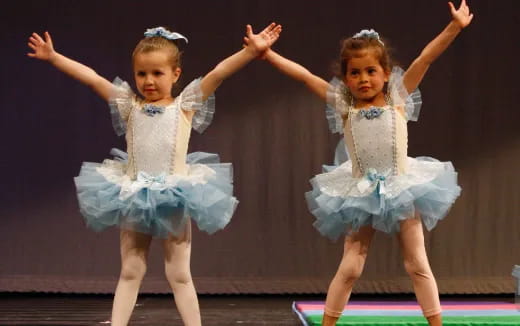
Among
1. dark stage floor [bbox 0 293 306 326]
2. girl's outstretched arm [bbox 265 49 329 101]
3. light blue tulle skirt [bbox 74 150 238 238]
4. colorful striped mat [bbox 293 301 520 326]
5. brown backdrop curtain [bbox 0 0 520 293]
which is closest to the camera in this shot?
light blue tulle skirt [bbox 74 150 238 238]

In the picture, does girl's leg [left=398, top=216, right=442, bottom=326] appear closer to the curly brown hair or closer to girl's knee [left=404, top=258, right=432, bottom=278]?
girl's knee [left=404, top=258, right=432, bottom=278]

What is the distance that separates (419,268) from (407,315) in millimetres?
767

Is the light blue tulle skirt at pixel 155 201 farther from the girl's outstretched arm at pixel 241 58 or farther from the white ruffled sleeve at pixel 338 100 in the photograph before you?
the white ruffled sleeve at pixel 338 100

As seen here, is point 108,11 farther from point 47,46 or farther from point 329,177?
point 329,177

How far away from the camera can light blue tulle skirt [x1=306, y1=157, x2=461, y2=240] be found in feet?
8.94

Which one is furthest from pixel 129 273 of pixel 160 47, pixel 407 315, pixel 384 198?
pixel 407 315

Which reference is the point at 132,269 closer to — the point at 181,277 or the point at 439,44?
the point at 181,277

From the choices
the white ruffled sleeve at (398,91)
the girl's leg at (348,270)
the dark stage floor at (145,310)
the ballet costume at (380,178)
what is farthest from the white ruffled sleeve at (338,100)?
the dark stage floor at (145,310)

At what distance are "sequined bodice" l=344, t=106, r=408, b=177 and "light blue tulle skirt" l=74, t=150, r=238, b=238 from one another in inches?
21.3

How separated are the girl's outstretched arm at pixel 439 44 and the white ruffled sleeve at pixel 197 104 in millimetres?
790

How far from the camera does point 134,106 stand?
2877 mm

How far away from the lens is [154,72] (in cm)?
282

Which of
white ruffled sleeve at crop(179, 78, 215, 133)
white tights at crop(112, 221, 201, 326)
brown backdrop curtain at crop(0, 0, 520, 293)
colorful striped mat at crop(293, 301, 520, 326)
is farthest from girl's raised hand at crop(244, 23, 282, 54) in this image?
brown backdrop curtain at crop(0, 0, 520, 293)

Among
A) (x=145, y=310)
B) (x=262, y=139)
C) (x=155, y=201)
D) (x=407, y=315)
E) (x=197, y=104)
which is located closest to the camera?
(x=155, y=201)
